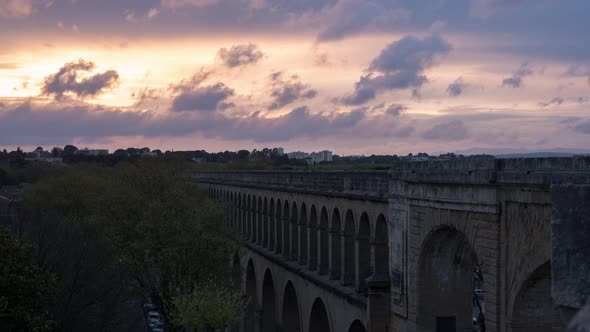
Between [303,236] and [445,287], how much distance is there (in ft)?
48.6

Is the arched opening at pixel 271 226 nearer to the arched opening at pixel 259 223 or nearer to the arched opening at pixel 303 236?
the arched opening at pixel 259 223

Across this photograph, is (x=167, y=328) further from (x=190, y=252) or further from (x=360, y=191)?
(x=360, y=191)

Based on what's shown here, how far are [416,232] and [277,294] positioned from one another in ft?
61.7

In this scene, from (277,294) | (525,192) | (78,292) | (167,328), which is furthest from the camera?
(277,294)

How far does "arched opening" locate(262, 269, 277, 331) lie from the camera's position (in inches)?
1502

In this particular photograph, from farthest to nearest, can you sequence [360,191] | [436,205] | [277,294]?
[277,294], [360,191], [436,205]

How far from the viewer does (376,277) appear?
1930cm

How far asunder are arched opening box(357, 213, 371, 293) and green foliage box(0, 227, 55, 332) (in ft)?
28.1

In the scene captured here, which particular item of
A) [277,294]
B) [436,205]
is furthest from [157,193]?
[436,205]

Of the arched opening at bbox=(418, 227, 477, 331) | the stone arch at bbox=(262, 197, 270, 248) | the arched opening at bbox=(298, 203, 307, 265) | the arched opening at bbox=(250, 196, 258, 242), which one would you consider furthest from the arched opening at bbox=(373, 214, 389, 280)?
the arched opening at bbox=(250, 196, 258, 242)

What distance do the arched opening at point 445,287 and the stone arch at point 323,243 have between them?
1094 centimetres

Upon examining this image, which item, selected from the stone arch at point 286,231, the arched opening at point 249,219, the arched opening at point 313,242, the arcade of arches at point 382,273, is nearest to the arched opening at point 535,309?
the arcade of arches at point 382,273

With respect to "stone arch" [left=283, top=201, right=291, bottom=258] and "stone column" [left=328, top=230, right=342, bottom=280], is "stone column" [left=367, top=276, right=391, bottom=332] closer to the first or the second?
"stone column" [left=328, top=230, right=342, bottom=280]

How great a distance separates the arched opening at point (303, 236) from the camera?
1250 inches
